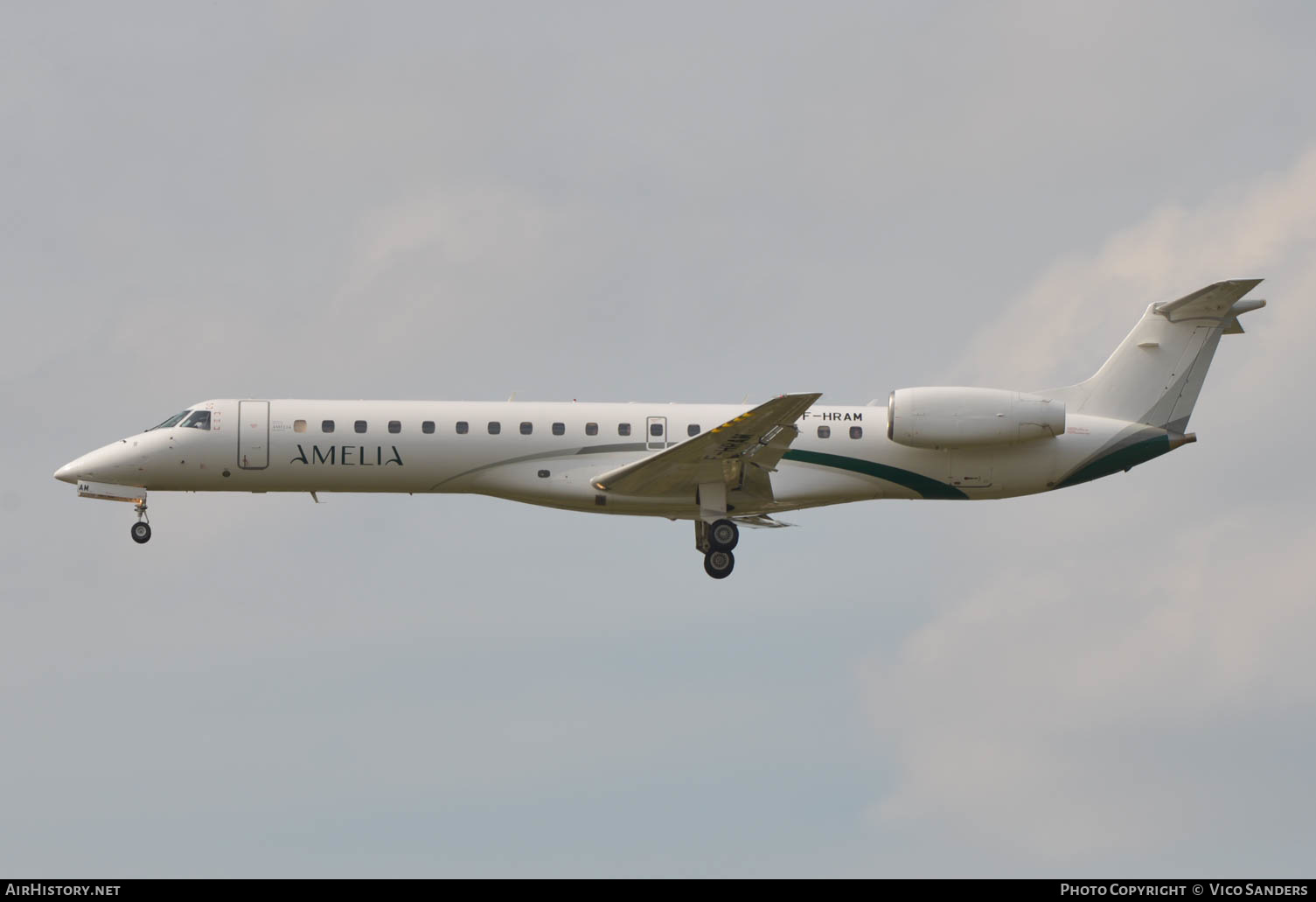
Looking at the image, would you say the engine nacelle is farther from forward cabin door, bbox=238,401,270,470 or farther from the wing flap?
forward cabin door, bbox=238,401,270,470

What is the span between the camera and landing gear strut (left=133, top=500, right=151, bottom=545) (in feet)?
117

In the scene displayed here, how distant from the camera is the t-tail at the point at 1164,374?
36.9m

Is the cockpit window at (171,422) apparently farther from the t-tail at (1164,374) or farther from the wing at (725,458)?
the t-tail at (1164,374)

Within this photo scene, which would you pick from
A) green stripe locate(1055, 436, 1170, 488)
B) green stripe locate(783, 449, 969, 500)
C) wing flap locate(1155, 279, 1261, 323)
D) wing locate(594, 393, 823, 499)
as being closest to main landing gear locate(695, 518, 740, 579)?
wing locate(594, 393, 823, 499)

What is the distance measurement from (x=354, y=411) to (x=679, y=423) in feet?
21.3

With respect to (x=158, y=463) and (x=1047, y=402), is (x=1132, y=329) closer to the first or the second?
(x=1047, y=402)

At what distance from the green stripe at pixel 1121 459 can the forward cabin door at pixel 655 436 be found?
8.28m

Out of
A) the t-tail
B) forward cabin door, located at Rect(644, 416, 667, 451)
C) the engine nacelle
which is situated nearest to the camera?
the engine nacelle

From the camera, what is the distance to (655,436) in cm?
3547

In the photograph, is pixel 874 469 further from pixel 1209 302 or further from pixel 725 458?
pixel 1209 302

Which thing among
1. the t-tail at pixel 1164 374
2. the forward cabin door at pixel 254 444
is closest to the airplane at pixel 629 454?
the forward cabin door at pixel 254 444

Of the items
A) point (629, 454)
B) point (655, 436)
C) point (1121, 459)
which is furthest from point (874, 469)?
point (1121, 459)

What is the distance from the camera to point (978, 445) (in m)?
35.2

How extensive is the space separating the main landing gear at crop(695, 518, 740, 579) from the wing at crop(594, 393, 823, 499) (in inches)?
35.1
